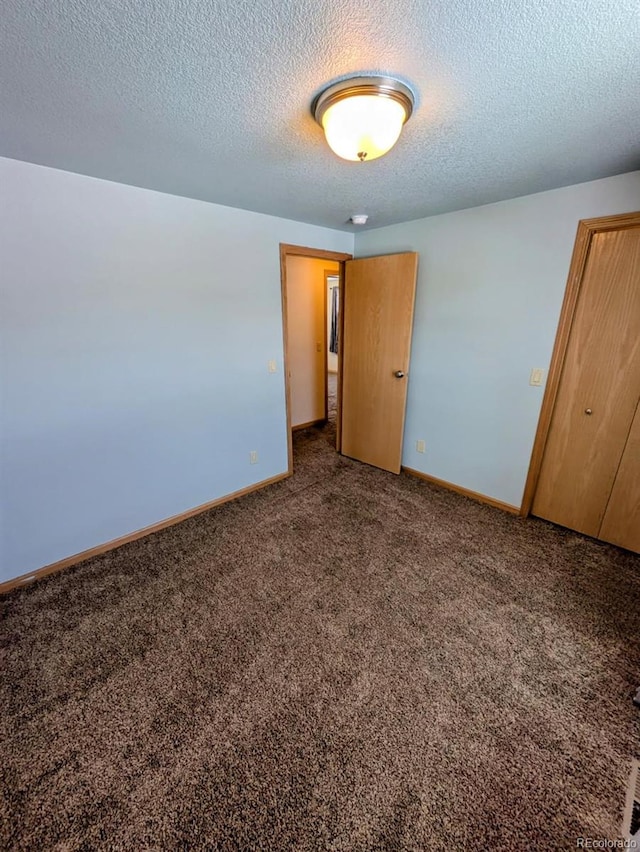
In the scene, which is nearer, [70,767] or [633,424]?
[70,767]

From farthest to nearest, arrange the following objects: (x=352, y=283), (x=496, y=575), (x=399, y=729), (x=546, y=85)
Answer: (x=352, y=283) < (x=496, y=575) < (x=399, y=729) < (x=546, y=85)

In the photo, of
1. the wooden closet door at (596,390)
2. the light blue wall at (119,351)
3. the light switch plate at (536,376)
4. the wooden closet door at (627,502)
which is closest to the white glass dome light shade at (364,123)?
the light blue wall at (119,351)

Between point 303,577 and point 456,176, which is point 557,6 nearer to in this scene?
point 456,176

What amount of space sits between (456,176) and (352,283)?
1.44 meters

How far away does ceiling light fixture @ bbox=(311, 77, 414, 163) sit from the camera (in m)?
1.10

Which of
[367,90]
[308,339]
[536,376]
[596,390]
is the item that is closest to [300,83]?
[367,90]

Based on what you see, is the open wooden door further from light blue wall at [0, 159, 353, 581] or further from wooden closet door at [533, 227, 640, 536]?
wooden closet door at [533, 227, 640, 536]

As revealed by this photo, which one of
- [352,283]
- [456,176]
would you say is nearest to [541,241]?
[456,176]

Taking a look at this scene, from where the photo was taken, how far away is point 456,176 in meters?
1.86

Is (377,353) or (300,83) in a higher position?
(300,83)

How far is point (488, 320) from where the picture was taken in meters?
2.54

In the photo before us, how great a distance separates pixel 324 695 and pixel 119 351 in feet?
7.12

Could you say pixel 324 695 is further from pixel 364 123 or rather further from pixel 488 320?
pixel 488 320

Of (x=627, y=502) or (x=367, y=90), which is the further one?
(x=627, y=502)
